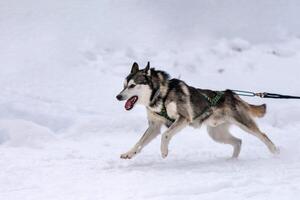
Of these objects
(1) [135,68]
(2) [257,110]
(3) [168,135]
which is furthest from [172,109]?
(2) [257,110]

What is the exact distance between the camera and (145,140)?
5555 mm

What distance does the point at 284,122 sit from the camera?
7559mm

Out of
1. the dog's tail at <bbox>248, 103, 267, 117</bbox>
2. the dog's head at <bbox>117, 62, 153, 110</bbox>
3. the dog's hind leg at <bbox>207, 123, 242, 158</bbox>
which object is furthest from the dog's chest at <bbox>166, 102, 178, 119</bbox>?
the dog's tail at <bbox>248, 103, 267, 117</bbox>

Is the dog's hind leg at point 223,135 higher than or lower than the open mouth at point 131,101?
lower

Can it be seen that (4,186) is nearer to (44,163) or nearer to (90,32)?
(44,163)

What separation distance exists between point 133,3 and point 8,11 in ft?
8.44

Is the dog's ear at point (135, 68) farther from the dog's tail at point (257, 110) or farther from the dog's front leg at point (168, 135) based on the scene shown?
the dog's tail at point (257, 110)

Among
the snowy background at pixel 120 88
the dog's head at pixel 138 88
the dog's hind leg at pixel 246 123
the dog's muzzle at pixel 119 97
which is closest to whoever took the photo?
the snowy background at pixel 120 88

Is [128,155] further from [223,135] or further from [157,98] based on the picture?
[223,135]

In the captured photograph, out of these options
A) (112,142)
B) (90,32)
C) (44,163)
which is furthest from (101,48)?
(44,163)

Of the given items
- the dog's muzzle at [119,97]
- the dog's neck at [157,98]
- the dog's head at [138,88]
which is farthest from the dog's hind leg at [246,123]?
the dog's muzzle at [119,97]

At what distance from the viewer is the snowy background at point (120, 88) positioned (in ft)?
14.5

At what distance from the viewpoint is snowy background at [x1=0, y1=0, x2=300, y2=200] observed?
441 cm

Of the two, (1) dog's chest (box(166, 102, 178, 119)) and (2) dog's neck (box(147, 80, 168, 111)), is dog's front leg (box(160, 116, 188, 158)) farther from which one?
(2) dog's neck (box(147, 80, 168, 111))
